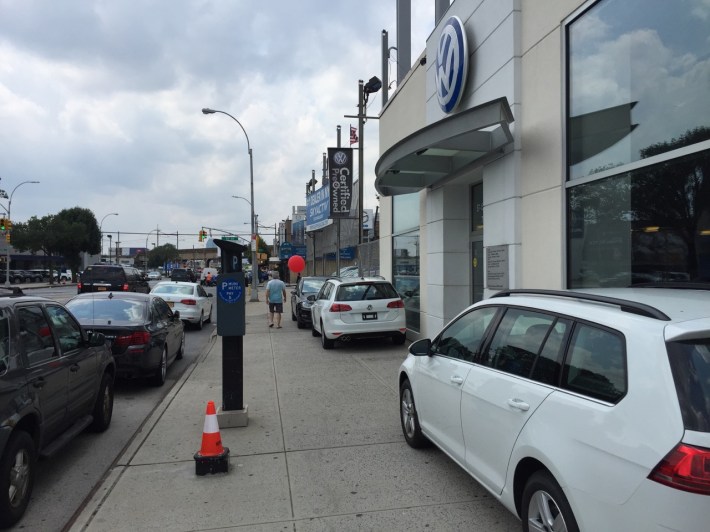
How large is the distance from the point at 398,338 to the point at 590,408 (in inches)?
357

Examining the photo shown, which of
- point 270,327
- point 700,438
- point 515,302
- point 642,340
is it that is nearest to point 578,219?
point 515,302

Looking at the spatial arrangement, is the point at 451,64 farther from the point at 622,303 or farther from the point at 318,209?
the point at 318,209

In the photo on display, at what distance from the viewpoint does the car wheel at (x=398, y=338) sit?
37.3 ft

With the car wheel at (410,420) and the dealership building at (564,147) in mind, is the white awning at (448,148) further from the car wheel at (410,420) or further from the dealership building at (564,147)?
the car wheel at (410,420)

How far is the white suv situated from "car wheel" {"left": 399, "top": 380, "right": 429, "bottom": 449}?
36.0 inches

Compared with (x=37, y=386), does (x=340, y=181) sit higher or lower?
higher

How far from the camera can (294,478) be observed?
4.49 meters

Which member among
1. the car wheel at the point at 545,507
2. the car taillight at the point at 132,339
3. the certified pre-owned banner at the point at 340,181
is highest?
the certified pre-owned banner at the point at 340,181

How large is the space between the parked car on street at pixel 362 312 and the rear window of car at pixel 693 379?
879 cm

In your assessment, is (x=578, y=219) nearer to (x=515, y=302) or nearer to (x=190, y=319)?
(x=515, y=302)

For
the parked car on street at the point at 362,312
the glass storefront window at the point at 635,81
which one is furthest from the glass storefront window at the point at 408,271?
the glass storefront window at the point at 635,81

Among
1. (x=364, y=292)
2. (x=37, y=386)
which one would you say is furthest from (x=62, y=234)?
(x=37, y=386)

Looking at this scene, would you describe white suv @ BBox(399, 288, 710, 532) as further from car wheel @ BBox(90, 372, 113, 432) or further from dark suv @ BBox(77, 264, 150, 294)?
dark suv @ BBox(77, 264, 150, 294)

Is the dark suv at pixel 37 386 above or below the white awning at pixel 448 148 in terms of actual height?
below
